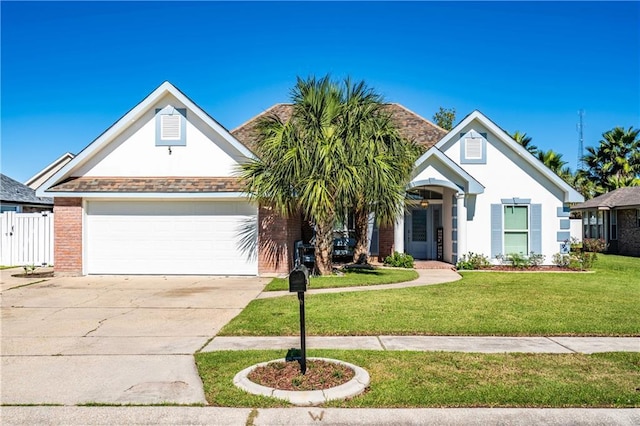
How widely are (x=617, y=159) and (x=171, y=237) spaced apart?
3307cm

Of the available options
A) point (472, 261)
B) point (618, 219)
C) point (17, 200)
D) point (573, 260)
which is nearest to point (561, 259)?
point (573, 260)

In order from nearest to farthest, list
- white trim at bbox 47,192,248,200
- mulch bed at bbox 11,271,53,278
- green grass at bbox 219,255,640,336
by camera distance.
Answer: green grass at bbox 219,255,640,336 → white trim at bbox 47,192,248,200 → mulch bed at bbox 11,271,53,278

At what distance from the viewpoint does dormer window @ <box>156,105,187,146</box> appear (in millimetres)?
15836

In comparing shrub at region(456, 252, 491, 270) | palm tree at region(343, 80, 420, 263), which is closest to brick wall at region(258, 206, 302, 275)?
palm tree at region(343, 80, 420, 263)

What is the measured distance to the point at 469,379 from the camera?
5574mm

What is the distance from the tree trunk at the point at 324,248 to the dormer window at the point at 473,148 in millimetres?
7178

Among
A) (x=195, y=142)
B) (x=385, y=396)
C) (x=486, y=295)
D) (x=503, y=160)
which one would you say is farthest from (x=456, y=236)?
(x=385, y=396)

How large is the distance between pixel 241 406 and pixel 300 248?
41.1 feet

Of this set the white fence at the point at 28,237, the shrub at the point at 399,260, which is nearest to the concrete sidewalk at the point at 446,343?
the shrub at the point at 399,260

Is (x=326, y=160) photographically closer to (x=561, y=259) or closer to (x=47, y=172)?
(x=561, y=259)

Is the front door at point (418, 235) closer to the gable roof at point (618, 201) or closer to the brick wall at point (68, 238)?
the gable roof at point (618, 201)

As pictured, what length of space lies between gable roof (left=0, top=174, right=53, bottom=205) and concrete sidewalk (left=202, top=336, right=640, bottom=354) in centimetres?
2162

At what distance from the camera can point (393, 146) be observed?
14547mm

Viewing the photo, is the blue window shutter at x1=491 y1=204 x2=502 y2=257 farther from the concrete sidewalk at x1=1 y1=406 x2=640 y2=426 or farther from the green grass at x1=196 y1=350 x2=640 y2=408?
the concrete sidewalk at x1=1 y1=406 x2=640 y2=426
